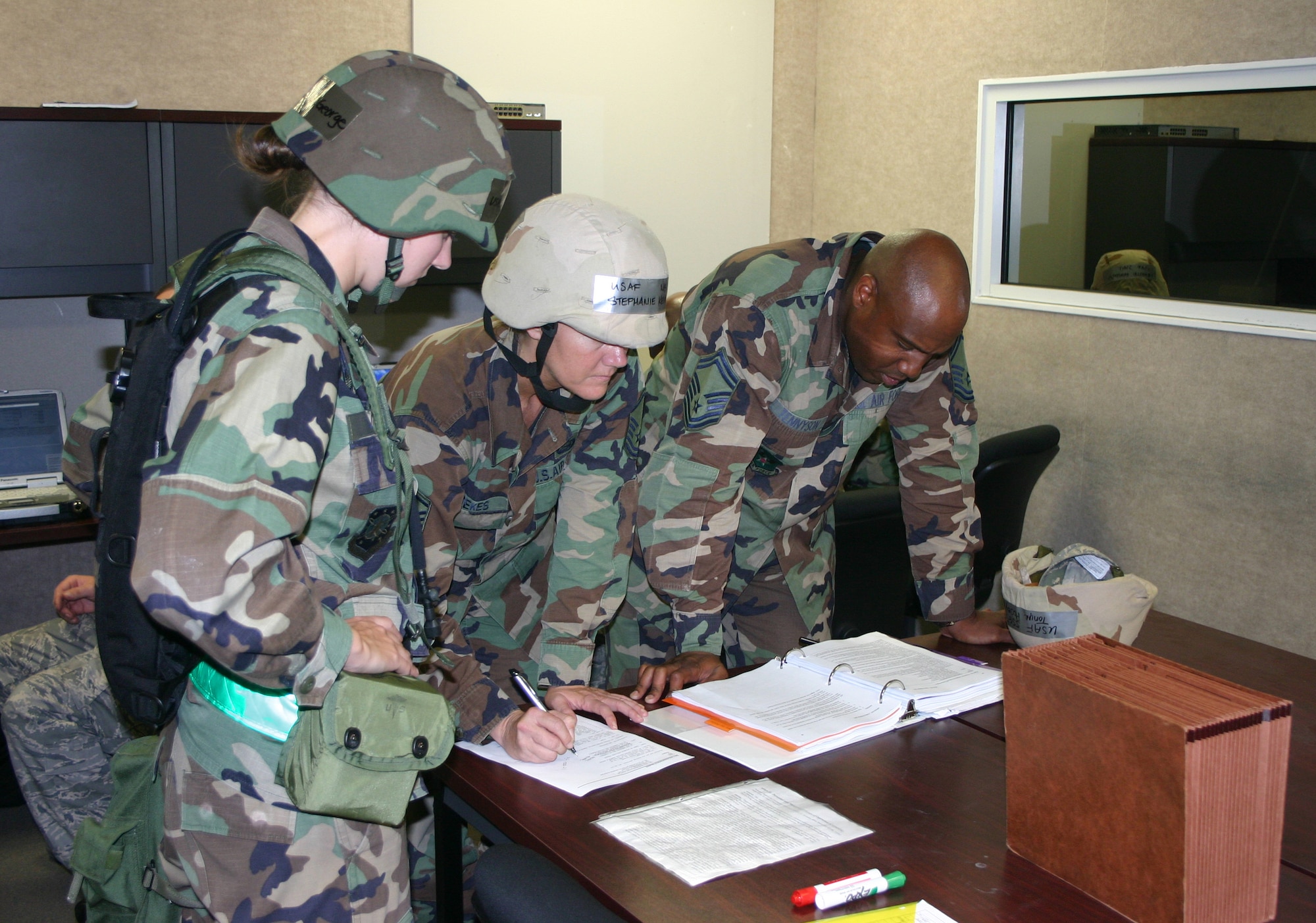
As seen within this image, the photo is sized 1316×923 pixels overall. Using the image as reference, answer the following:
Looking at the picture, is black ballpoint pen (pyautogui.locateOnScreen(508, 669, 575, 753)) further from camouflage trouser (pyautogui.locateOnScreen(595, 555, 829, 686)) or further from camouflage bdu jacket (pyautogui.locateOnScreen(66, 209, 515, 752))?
camouflage trouser (pyautogui.locateOnScreen(595, 555, 829, 686))

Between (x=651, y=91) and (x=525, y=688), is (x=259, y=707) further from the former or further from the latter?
(x=651, y=91)

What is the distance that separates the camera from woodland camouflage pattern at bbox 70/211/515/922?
39.3 inches

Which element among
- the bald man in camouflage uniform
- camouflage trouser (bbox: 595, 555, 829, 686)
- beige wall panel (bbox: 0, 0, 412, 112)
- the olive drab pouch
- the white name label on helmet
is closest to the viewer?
the olive drab pouch

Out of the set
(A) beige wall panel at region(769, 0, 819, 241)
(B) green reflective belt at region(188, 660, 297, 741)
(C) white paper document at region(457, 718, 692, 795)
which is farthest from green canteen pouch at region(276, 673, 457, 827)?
(A) beige wall panel at region(769, 0, 819, 241)

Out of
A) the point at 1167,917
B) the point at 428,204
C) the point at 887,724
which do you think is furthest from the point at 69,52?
the point at 1167,917

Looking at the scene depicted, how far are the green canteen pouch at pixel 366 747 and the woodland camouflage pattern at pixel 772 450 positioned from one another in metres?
0.87

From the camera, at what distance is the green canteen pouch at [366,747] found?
1161mm

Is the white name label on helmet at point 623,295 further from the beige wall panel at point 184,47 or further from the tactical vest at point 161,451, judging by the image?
the beige wall panel at point 184,47

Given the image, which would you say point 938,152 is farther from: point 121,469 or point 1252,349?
point 121,469

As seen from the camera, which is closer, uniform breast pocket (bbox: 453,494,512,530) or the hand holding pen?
the hand holding pen

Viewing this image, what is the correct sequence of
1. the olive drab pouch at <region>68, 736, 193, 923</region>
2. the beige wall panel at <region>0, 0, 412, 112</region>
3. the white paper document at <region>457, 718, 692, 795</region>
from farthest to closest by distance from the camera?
the beige wall panel at <region>0, 0, 412, 112</region> → the white paper document at <region>457, 718, 692, 795</region> → the olive drab pouch at <region>68, 736, 193, 923</region>

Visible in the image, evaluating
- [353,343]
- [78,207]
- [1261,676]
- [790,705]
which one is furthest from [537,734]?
[78,207]

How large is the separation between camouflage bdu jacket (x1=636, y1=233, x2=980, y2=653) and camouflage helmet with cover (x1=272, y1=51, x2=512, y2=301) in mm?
879

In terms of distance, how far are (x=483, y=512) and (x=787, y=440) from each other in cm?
67
